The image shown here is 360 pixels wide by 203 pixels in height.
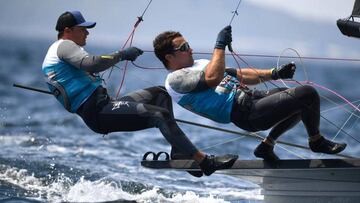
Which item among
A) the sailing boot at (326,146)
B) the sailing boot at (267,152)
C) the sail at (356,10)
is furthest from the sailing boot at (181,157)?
the sail at (356,10)

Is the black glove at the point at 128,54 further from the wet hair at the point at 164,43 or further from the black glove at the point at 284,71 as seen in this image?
the black glove at the point at 284,71

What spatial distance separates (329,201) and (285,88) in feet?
2.94

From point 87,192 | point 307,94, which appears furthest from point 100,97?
point 307,94

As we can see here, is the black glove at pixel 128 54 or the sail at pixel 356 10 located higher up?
the sail at pixel 356 10

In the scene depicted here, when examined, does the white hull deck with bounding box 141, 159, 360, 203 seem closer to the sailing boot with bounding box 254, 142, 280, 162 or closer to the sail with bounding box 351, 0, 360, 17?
the sailing boot with bounding box 254, 142, 280, 162

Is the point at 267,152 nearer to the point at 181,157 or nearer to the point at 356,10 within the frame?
the point at 181,157

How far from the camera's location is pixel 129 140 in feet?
41.8

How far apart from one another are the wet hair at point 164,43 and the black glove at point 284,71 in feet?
2.36

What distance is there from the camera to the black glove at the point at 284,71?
6.34m

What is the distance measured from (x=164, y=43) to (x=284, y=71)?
2.79 feet

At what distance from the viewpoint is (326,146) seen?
20.4 ft

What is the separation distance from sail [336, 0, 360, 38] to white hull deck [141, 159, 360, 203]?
1239 millimetres

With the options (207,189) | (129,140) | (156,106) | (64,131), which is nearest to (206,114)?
(156,106)

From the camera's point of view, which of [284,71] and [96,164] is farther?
[96,164]
